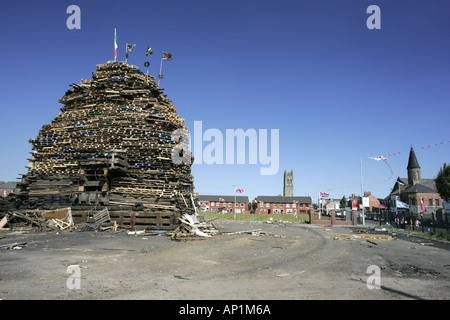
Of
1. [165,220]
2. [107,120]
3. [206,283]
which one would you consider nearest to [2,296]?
[206,283]

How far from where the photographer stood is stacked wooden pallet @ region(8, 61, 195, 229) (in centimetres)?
2123

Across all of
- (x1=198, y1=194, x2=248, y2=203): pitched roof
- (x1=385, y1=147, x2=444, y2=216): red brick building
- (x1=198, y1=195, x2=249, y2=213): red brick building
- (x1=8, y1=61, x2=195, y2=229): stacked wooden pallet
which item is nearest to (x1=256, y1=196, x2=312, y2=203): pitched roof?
(x1=198, y1=194, x2=248, y2=203): pitched roof

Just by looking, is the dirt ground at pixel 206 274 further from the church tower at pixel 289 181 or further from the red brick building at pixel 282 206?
the church tower at pixel 289 181

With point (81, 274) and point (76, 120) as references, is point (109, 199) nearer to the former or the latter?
point (76, 120)

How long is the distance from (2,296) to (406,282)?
1036 centimetres

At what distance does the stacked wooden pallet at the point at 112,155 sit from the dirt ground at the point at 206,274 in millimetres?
8177

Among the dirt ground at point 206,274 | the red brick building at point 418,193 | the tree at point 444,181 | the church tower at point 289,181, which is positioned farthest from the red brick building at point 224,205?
the dirt ground at point 206,274

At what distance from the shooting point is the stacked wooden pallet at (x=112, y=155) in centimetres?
2123

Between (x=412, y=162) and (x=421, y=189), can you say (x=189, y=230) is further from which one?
(x=412, y=162)

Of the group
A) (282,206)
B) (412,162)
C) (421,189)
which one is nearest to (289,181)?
(282,206)

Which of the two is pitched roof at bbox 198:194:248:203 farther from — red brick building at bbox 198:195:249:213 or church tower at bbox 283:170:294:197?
church tower at bbox 283:170:294:197

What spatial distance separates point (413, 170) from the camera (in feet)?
302

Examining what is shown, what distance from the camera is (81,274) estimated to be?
7.92 meters

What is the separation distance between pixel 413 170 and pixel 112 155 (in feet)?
335
